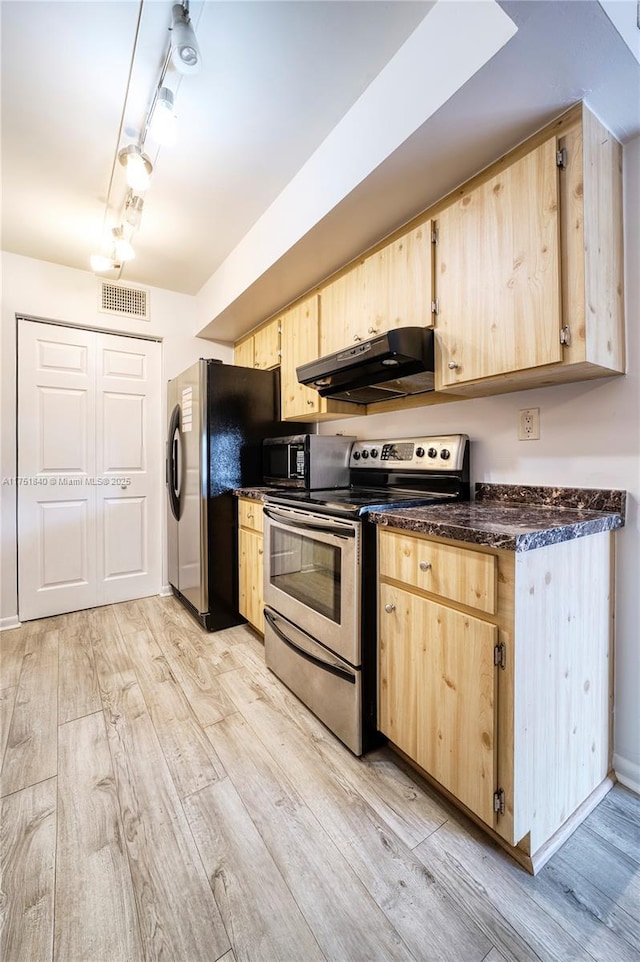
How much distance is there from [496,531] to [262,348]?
2.41 meters

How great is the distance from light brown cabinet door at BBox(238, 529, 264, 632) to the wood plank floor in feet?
2.14

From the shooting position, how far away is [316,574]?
65.4 inches

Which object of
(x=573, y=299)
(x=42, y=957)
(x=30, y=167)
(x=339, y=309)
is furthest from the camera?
(x=339, y=309)

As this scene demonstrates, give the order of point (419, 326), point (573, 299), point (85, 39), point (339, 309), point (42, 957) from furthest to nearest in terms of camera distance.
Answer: point (339, 309) < point (419, 326) < point (85, 39) < point (573, 299) < point (42, 957)

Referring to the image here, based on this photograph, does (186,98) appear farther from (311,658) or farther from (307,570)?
(311,658)

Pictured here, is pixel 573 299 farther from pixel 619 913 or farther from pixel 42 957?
pixel 42 957

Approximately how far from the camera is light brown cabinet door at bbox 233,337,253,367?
3156 mm

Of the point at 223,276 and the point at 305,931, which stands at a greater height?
the point at 223,276

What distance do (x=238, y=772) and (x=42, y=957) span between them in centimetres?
62

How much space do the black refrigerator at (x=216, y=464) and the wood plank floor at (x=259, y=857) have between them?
915mm

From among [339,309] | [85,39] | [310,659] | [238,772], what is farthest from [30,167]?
[238,772]

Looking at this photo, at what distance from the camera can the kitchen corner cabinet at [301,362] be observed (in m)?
2.35

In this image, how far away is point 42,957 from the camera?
869 mm

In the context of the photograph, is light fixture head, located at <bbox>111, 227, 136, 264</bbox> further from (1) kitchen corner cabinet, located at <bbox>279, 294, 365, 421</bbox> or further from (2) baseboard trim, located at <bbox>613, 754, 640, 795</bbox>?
(2) baseboard trim, located at <bbox>613, 754, 640, 795</bbox>
